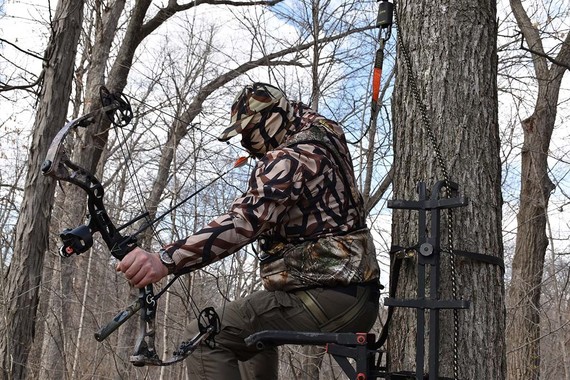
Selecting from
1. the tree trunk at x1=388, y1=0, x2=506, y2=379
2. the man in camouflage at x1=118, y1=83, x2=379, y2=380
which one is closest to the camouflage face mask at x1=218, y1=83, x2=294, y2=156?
the man in camouflage at x1=118, y1=83, x2=379, y2=380

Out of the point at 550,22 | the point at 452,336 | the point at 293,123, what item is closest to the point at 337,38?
the point at 550,22

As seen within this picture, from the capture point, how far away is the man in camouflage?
10.4ft

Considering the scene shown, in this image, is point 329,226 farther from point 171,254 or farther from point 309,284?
point 171,254

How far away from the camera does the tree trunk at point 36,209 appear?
6863 millimetres

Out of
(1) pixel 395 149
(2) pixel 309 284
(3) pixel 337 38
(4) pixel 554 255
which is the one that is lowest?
(2) pixel 309 284

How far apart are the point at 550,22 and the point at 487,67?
27.9 feet

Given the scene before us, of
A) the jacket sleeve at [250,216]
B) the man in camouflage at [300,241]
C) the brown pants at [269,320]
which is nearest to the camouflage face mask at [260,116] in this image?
the man in camouflage at [300,241]

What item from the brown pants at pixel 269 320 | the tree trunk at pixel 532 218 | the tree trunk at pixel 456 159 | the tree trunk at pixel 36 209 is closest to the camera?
the tree trunk at pixel 456 159

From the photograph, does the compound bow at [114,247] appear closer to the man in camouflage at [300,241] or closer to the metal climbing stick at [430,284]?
the man in camouflage at [300,241]

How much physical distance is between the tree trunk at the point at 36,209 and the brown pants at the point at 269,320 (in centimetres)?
399

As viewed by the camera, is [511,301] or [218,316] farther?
[511,301]

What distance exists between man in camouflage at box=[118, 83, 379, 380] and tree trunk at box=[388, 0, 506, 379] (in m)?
0.22

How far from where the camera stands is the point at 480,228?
3.23m

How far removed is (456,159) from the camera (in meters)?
3.28
